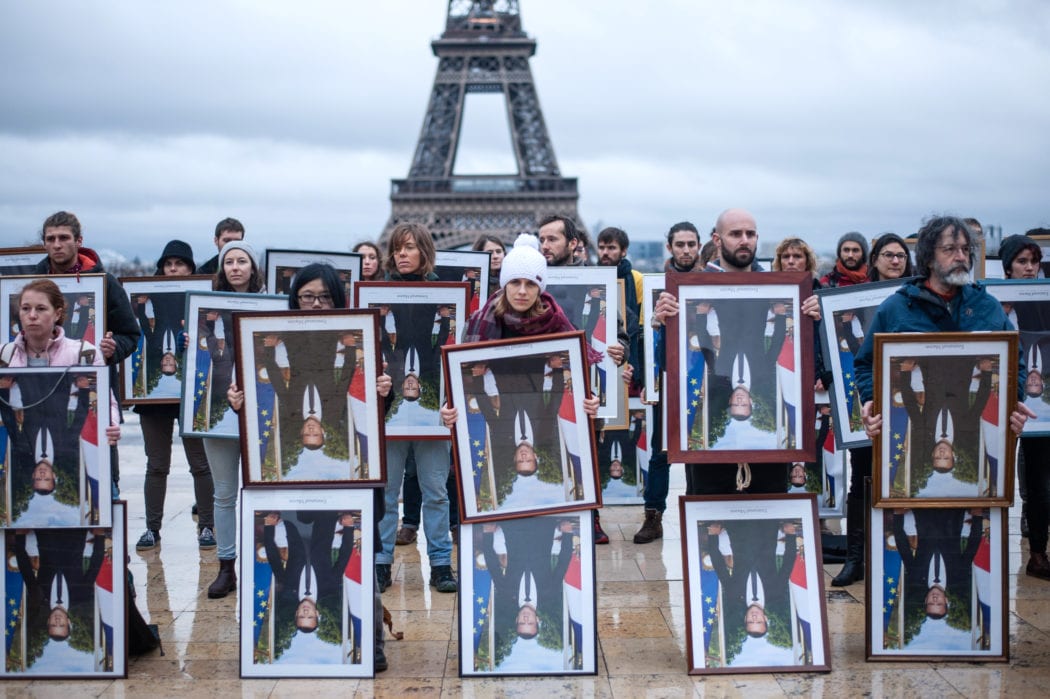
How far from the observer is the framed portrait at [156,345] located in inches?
356

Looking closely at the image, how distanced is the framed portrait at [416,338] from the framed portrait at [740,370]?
1839mm

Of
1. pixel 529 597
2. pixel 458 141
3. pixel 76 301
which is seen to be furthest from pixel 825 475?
pixel 458 141

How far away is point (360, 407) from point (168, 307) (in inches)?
146

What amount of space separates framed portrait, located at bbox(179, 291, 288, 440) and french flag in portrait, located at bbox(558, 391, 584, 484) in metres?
2.68

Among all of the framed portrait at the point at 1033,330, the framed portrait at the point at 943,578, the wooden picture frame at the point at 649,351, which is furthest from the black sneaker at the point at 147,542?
the framed portrait at the point at 1033,330

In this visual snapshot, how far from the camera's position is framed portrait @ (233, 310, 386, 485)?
5.99 m

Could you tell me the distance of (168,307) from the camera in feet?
29.8

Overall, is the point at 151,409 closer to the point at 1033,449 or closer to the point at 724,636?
the point at 724,636

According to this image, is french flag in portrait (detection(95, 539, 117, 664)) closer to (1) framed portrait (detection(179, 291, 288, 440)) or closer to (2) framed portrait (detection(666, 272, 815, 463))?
(1) framed portrait (detection(179, 291, 288, 440))

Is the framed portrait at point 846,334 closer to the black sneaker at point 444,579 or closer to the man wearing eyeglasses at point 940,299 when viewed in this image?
the man wearing eyeglasses at point 940,299

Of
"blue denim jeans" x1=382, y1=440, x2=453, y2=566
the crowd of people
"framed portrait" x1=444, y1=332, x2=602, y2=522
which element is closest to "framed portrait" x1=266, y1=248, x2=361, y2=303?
the crowd of people

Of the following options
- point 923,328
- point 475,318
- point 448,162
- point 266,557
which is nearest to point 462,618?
point 266,557

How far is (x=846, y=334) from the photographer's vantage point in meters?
7.59

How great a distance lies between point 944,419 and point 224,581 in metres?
5.13
